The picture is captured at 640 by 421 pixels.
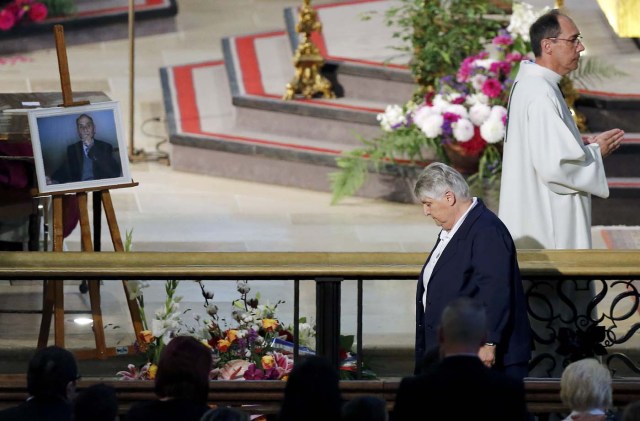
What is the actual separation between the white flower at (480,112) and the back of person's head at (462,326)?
20.2 feet

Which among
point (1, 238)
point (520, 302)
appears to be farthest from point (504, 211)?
point (1, 238)

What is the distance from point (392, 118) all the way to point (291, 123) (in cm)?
155

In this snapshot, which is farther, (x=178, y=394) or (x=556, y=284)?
(x=556, y=284)

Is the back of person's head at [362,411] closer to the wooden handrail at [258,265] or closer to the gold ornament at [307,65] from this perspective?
the wooden handrail at [258,265]

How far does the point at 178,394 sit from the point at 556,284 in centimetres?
238

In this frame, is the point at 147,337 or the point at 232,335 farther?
the point at 147,337

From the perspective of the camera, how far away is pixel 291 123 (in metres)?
13.0

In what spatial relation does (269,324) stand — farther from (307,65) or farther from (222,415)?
(307,65)

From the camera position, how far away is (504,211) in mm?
7301

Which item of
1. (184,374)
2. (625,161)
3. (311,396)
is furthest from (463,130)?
(311,396)

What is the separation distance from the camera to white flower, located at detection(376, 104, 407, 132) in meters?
11.7

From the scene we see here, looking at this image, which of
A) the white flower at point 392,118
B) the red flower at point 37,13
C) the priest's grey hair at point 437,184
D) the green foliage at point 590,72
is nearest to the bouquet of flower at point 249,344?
the priest's grey hair at point 437,184

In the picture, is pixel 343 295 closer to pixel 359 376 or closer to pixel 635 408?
pixel 359 376

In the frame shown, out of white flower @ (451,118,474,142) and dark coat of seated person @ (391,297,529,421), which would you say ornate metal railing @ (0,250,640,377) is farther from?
white flower @ (451,118,474,142)
